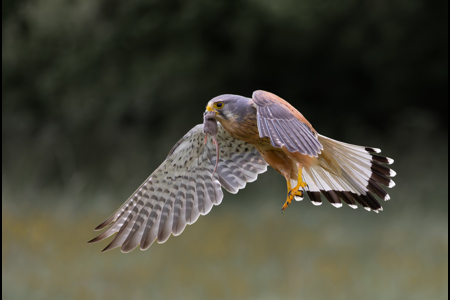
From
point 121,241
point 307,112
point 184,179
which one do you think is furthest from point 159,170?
point 307,112

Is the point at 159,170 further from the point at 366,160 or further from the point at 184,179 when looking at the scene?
the point at 366,160

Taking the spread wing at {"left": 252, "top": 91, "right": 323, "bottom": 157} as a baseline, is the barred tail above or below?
above

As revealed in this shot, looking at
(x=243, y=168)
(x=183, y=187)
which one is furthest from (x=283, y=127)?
(x=183, y=187)

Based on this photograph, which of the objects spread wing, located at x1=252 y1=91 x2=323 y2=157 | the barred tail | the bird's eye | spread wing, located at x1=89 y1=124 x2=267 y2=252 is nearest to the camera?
spread wing, located at x1=252 y1=91 x2=323 y2=157

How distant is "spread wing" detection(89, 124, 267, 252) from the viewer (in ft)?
13.9

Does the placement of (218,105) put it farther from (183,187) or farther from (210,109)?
(183,187)

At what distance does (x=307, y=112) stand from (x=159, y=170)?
17.1 ft

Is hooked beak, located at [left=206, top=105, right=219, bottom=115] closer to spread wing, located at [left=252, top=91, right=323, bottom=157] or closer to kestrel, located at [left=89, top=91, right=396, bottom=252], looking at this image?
kestrel, located at [left=89, top=91, right=396, bottom=252]

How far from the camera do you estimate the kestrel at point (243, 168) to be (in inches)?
111

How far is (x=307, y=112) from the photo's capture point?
369 inches

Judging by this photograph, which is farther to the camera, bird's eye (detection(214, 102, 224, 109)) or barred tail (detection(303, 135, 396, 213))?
barred tail (detection(303, 135, 396, 213))

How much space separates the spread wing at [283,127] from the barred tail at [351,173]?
0.54m

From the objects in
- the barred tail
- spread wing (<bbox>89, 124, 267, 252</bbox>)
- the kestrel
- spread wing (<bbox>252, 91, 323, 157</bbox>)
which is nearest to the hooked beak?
the kestrel

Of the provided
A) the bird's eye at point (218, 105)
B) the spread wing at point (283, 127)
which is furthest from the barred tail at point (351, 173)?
the bird's eye at point (218, 105)
